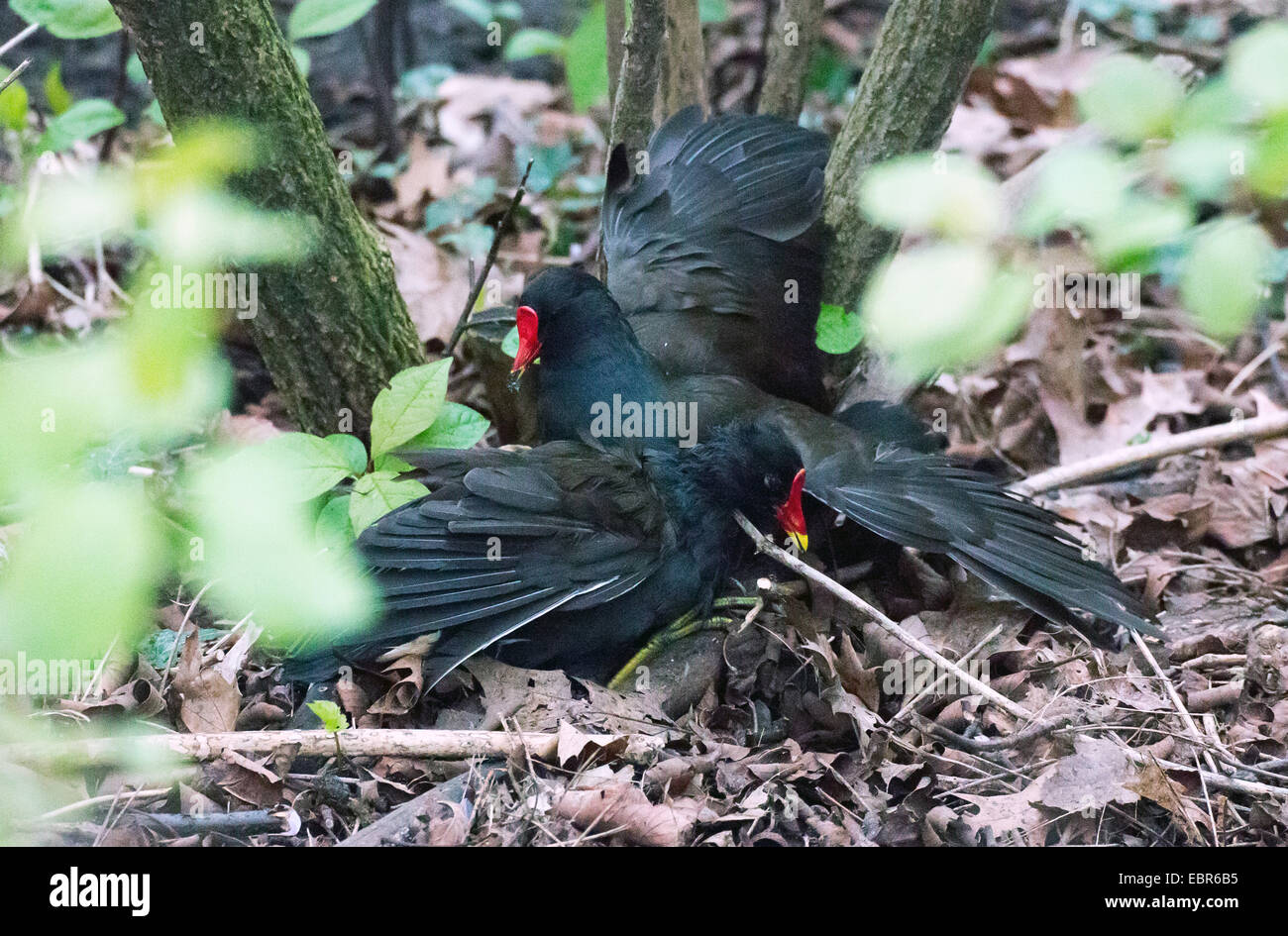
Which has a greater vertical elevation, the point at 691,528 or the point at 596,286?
the point at 596,286

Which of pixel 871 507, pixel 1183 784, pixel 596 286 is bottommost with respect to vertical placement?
pixel 1183 784

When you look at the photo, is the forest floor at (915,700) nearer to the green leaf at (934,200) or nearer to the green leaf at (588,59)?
the green leaf at (588,59)

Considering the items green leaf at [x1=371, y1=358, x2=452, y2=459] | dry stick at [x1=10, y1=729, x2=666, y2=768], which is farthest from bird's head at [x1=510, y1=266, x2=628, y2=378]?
dry stick at [x1=10, y1=729, x2=666, y2=768]

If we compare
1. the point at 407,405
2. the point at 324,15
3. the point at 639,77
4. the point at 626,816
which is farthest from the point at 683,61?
the point at 626,816

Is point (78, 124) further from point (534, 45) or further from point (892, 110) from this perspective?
point (892, 110)

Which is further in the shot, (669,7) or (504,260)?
(504,260)

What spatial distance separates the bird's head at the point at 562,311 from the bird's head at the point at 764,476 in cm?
68

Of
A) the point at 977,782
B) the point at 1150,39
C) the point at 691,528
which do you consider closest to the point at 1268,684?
the point at 977,782

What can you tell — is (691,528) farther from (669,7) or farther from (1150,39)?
(1150,39)

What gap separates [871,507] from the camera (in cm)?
290
